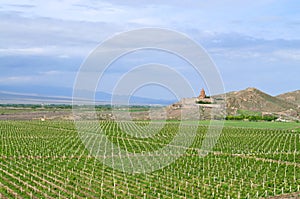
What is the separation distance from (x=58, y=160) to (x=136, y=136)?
1733 centimetres

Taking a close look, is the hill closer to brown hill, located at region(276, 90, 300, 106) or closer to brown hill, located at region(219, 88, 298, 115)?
brown hill, located at region(219, 88, 298, 115)

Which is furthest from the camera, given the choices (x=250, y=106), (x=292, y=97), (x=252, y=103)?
(x=292, y=97)

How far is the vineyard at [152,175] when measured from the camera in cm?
1773

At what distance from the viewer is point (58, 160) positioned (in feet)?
85.3

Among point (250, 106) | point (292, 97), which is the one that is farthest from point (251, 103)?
point (292, 97)

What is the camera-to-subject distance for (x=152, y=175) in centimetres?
2138

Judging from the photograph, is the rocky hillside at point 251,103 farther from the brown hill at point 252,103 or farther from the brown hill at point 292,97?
the brown hill at point 292,97

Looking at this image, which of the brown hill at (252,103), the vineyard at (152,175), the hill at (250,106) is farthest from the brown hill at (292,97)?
the vineyard at (152,175)

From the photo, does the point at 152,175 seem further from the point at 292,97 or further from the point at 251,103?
the point at 292,97

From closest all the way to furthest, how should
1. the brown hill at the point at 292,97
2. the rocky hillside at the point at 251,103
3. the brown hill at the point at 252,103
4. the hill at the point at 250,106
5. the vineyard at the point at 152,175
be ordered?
the vineyard at the point at 152,175
the hill at the point at 250,106
the brown hill at the point at 252,103
the rocky hillside at the point at 251,103
the brown hill at the point at 292,97

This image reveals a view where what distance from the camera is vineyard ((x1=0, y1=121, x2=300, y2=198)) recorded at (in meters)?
17.7

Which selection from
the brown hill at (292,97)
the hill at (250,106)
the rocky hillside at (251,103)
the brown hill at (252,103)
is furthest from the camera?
the brown hill at (292,97)

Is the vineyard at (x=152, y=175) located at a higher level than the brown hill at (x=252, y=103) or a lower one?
A: lower

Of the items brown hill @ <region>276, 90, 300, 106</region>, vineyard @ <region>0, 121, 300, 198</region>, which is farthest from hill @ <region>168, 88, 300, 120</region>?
vineyard @ <region>0, 121, 300, 198</region>
